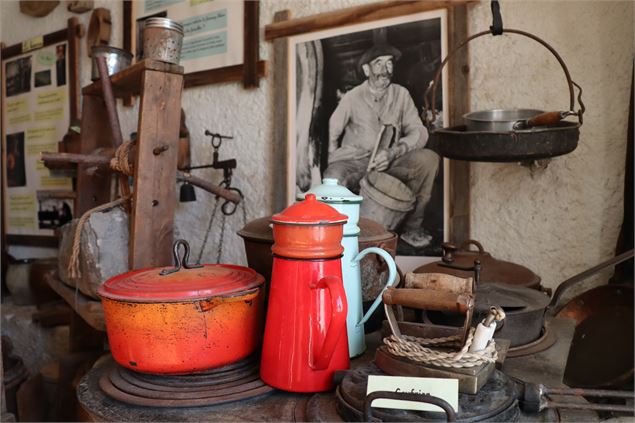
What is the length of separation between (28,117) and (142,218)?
2.28m

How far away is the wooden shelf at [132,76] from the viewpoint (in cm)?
149

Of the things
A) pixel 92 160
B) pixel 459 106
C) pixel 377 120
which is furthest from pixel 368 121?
pixel 92 160

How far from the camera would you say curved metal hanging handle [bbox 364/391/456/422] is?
2.46 ft

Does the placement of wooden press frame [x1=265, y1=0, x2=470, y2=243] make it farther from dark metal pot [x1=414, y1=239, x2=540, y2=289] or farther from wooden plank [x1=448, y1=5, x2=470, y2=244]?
dark metal pot [x1=414, y1=239, x2=540, y2=289]

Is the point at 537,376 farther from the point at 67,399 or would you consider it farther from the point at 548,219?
the point at 67,399

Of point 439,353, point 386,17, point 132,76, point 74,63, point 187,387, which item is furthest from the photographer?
point 74,63

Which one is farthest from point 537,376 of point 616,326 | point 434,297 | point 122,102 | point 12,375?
point 122,102

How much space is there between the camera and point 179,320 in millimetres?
962

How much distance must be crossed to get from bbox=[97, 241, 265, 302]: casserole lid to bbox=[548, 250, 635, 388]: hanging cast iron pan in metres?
0.85

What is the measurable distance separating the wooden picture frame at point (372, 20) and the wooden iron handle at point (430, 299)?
2.76 feet

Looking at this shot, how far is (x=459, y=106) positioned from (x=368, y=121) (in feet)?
1.13

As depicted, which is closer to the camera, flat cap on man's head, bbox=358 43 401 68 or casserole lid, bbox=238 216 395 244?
casserole lid, bbox=238 216 395 244

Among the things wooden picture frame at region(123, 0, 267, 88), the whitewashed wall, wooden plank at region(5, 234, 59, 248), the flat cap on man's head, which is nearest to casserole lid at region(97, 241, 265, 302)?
the whitewashed wall

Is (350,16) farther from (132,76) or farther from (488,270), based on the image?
(488,270)
